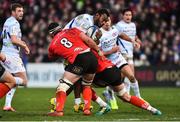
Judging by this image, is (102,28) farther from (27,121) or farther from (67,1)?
(67,1)

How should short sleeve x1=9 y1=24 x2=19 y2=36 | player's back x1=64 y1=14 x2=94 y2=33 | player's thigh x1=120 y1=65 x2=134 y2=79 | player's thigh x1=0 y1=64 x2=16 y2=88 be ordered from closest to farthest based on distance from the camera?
player's thigh x1=0 y1=64 x2=16 y2=88
player's back x1=64 y1=14 x2=94 y2=33
short sleeve x1=9 y1=24 x2=19 y2=36
player's thigh x1=120 y1=65 x2=134 y2=79

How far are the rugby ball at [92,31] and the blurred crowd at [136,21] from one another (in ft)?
51.2

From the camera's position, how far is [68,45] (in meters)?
13.7

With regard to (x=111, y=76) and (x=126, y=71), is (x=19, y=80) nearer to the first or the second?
(x=111, y=76)

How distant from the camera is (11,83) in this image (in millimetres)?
14305

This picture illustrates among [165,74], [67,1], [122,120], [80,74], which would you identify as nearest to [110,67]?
[80,74]

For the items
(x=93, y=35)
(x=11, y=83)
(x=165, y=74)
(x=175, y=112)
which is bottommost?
(x=165, y=74)

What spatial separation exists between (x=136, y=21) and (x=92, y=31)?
1772 cm

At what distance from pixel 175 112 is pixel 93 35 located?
9.16 ft

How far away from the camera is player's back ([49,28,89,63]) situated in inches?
539

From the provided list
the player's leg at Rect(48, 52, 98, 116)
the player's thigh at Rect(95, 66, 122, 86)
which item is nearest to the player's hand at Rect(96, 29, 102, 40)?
the player's leg at Rect(48, 52, 98, 116)

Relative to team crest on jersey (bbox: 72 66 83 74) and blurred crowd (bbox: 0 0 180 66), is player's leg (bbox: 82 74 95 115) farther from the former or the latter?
blurred crowd (bbox: 0 0 180 66)

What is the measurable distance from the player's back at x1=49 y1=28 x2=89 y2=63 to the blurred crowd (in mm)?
15954

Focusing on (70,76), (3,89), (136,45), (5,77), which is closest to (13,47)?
(3,89)
